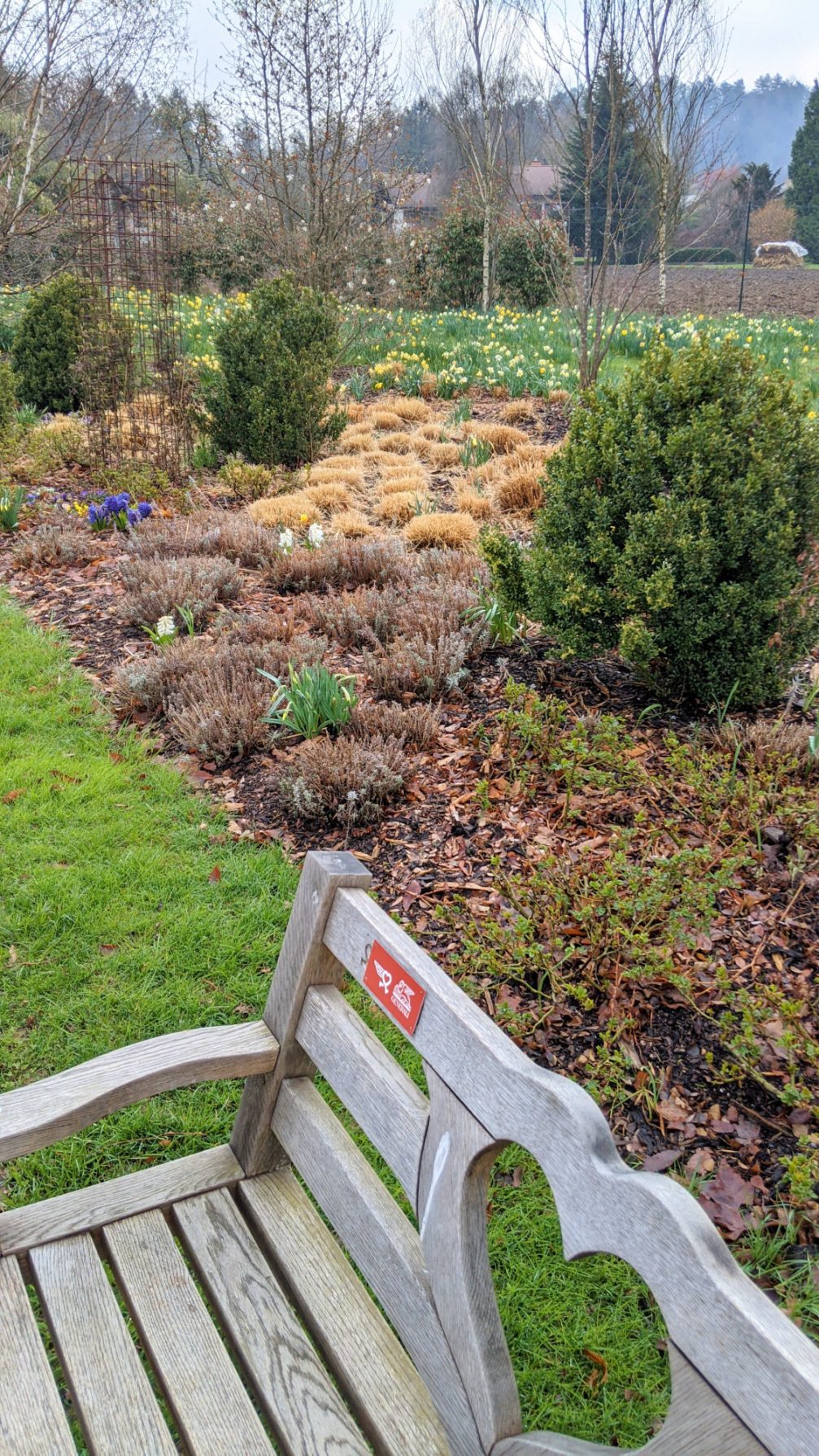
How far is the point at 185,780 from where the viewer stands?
398cm

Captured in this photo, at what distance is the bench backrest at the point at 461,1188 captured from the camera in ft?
2.78

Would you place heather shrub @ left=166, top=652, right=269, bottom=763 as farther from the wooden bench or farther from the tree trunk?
the tree trunk

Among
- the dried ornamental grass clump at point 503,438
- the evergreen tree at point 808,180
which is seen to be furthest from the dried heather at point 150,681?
the evergreen tree at point 808,180

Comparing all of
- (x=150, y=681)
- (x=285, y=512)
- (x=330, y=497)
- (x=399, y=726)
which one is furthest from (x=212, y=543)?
(x=399, y=726)

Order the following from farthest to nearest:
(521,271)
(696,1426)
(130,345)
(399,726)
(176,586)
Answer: (521,271)
(130,345)
(176,586)
(399,726)
(696,1426)

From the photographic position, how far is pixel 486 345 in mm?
12375

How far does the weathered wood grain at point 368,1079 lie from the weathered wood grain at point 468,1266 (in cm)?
8

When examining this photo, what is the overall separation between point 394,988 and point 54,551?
581cm

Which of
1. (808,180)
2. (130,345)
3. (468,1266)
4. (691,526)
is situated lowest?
(468,1266)

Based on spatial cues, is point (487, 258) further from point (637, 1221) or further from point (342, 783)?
point (637, 1221)

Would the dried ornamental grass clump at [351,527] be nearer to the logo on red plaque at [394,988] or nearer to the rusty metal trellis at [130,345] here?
the rusty metal trellis at [130,345]

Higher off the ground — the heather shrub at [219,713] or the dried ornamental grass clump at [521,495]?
the dried ornamental grass clump at [521,495]

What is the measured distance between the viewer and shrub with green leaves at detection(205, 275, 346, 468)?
8.11 metres

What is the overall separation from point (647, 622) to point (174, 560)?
3.20 metres
